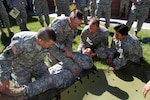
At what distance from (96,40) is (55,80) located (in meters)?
1.61

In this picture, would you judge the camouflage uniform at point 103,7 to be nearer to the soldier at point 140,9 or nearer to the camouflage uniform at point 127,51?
the soldier at point 140,9

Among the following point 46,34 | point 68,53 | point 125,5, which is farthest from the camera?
point 125,5

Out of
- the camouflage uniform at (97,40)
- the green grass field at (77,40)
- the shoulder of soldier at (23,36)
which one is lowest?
the green grass field at (77,40)

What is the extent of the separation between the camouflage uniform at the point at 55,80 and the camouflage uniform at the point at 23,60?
0.64ft

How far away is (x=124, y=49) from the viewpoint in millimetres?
4566

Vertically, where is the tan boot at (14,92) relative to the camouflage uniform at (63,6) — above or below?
below

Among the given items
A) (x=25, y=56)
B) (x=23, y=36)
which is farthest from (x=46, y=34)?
(x=25, y=56)

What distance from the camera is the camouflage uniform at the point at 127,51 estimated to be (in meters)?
4.54

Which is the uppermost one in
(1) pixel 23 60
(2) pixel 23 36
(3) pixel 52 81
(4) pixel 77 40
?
(2) pixel 23 36

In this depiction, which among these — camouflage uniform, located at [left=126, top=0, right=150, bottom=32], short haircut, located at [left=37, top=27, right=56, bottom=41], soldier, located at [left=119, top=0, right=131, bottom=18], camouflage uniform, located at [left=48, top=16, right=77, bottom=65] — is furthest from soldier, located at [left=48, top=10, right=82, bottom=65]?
soldier, located at [left=119, top=0, right=131, bottom=18]

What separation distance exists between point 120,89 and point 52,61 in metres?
1.45

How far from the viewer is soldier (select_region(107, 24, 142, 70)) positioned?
439cm

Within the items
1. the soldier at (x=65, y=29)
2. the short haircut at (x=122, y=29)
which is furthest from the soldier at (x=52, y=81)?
the short haircut at (x=122, y=29)

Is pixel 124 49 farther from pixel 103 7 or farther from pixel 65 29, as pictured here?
pixel 103 7
